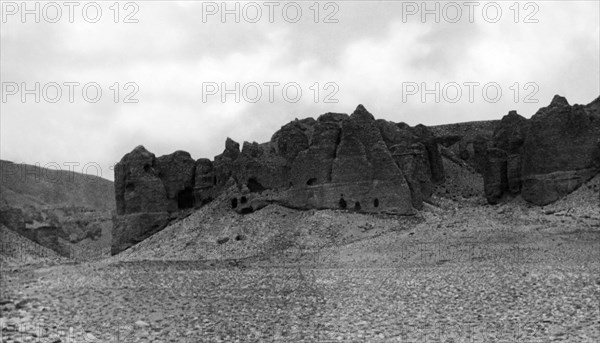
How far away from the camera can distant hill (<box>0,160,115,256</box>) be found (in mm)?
58594

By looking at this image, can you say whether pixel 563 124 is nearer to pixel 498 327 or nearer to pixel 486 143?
pixel 486 143

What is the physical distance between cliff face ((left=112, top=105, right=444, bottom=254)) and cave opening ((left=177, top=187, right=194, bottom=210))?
0.07m

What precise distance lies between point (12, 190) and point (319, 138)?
8252 cm

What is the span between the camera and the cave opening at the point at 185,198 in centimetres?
4616

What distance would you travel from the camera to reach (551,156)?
34.6 m

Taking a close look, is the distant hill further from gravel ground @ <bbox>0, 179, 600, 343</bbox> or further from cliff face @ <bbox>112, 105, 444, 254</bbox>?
gravel ground @ <bbox>0, 179, 600, 343</bbox>

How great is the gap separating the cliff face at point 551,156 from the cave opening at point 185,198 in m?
20.8

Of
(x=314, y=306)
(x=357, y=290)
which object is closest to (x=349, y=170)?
(x=357, y=290)

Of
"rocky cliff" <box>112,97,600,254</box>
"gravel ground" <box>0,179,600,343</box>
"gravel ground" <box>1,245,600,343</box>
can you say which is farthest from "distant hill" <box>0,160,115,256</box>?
"gravel ground" <box>1,245,600,343</box>

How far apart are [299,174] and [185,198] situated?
12.4 metres

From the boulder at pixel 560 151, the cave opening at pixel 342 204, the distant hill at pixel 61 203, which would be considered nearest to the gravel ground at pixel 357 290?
the boulder at pixel 560 151

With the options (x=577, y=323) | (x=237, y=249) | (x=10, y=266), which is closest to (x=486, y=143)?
(x=237, y=249)

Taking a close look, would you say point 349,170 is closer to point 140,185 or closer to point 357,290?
point 140,185

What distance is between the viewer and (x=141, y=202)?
44719 millimetres
